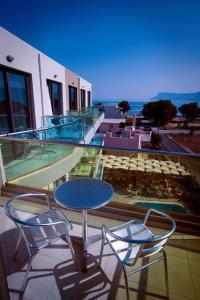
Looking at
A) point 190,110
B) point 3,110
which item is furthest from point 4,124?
point 190,110

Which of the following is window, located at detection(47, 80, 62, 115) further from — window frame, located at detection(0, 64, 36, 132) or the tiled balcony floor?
the tiled balcony floor

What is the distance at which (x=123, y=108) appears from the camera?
37.1m

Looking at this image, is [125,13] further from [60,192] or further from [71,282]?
[71,282]

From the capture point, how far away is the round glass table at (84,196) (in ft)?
4.93

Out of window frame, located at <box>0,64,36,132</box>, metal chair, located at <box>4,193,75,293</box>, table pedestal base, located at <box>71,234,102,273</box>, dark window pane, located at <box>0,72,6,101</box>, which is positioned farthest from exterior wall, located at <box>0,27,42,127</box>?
table pedestal base, located at <box>71,234,102,273</box>

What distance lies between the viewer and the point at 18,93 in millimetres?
5539

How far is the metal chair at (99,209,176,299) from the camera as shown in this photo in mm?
1120

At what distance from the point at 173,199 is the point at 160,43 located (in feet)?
57.0

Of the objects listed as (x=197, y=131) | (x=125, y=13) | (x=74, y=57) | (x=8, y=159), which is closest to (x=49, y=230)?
(x=8, y=159)

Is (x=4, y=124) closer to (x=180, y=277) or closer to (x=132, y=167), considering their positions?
(x=132, y=167)

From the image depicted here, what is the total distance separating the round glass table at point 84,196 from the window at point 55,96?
7.59 metres

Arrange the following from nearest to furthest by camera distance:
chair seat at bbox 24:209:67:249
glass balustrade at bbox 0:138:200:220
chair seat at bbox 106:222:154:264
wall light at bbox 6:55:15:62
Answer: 1. chair seat at bbox 106:222:154:264
2. chair seat at bbox 24:209:67:249
3. glass balustrade at bbox 0:138:200:220
4. wall light at bbox 6:55:15:62

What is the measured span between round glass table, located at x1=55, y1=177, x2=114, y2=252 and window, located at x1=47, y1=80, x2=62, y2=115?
299 inches

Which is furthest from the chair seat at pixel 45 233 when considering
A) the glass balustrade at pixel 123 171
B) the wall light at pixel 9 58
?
the wall light at pixel 9 58
